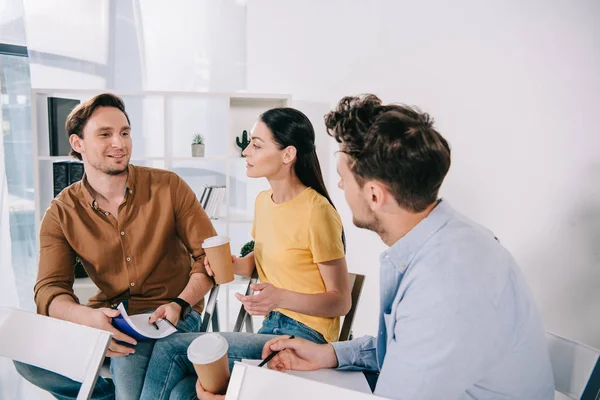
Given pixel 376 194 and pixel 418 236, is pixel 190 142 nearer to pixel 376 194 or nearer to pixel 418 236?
pixel 376 194

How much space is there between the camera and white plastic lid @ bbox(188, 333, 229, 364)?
1.05 m

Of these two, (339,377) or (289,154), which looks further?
(289,154)

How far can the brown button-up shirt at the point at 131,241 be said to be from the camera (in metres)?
1.81

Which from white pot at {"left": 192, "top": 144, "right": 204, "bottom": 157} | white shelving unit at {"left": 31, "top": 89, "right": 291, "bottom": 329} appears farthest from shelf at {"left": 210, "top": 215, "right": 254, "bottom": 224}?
white pot at {"left": 192, "top": 144, "right": 204, "bottom": 157}

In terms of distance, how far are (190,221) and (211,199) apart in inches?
44.6

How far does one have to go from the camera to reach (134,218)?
1.89m

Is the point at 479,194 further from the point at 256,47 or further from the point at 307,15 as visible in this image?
the point at 256,47

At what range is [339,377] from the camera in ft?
3.71

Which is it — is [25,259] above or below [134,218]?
below

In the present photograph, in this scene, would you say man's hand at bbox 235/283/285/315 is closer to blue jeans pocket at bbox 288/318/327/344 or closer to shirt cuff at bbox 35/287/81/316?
blue jeans pocket at bbox 288/318/327/344

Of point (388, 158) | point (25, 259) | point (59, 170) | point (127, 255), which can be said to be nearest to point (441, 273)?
point (388, 158)

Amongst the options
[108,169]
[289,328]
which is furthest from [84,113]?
[289,328]

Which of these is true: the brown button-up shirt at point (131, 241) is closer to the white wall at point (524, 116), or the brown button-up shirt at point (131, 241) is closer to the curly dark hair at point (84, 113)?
the curly dark hair at point (84, 113)

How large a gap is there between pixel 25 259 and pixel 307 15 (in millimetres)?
2463
